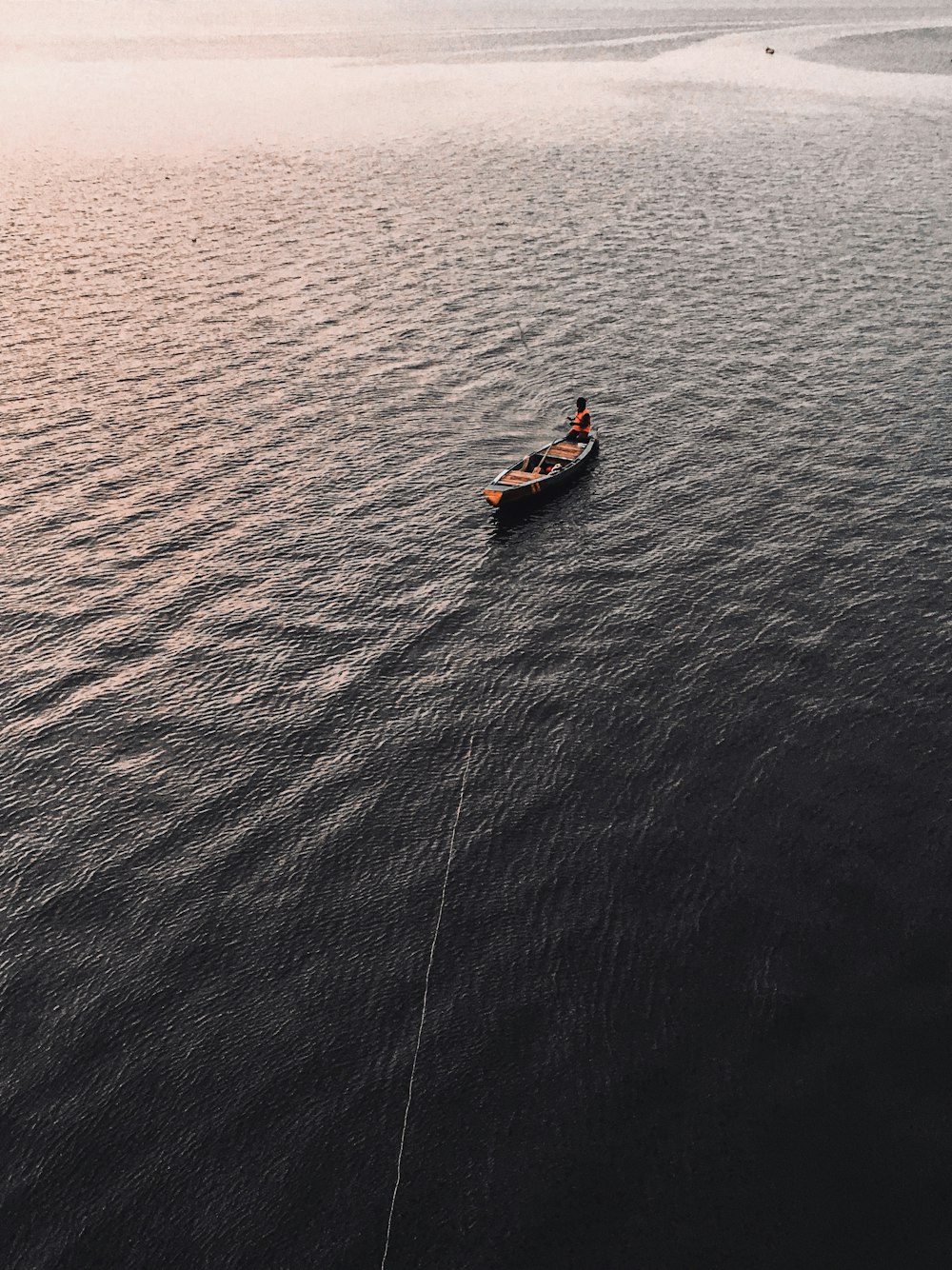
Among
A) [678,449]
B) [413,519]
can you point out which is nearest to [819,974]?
[413,519]

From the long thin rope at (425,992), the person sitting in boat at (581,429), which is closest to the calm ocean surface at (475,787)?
the long thin rope at (425,992)

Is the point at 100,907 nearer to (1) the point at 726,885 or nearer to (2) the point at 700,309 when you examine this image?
(1) the point at 726,885

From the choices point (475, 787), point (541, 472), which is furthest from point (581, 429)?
point (475, 787)

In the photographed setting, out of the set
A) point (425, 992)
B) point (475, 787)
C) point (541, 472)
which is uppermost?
point (541, 472)

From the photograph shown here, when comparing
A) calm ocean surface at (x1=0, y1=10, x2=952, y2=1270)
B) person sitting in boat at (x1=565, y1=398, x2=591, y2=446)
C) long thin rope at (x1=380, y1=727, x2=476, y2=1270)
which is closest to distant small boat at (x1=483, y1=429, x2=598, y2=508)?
person sitting in boat at (x1=565, y1=398, x2=591, y2=446)

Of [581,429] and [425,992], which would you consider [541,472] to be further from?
[425,992]
